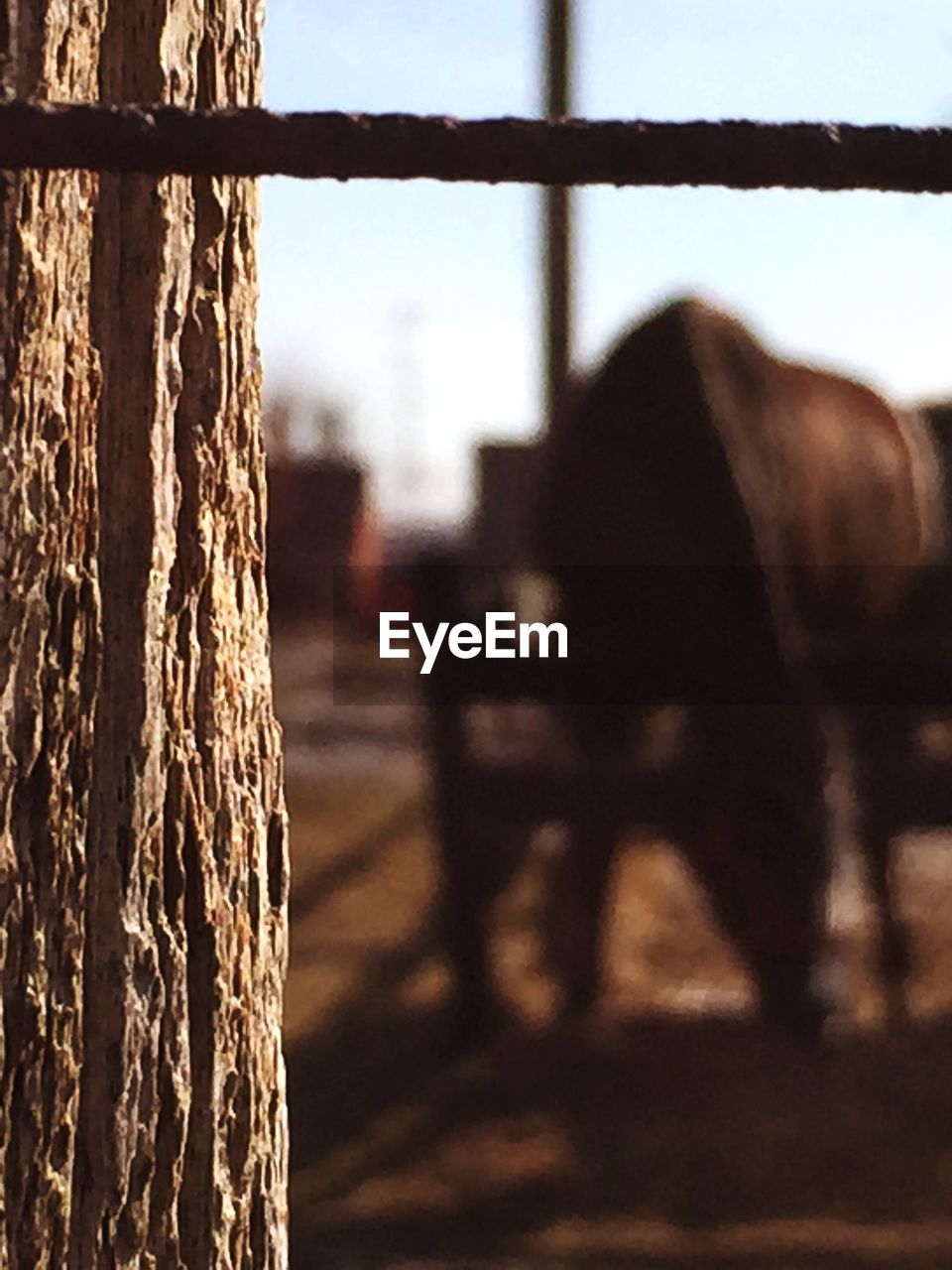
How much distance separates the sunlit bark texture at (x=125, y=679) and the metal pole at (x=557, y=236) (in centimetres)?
747

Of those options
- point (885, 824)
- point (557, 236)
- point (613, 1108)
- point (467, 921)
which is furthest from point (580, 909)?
point (557, 236)

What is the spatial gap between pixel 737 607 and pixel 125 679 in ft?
13.3

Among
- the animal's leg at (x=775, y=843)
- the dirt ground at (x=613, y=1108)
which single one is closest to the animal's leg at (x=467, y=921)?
the dirt ground at (x=613, y=1108)

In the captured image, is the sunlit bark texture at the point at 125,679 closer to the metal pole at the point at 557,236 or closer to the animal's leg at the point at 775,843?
the animal's leg at the point at 775,843

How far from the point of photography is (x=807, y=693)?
172 inches

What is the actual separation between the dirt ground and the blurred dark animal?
244 mm

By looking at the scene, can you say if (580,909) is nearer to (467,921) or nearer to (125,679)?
(467,921)

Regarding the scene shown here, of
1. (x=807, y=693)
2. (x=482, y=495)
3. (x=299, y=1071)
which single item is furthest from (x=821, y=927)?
(x=482, y=495)

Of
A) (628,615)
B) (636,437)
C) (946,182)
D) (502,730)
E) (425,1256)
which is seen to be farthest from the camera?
(502,730)

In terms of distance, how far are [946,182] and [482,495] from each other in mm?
12178

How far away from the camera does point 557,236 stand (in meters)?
8.31

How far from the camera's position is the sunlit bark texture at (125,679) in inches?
24.7

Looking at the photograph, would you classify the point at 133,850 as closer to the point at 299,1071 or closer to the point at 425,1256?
the point at 425,1256

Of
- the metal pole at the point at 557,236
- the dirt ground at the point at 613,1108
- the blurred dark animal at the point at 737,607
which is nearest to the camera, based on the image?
the dirt ground at the point at 613,1108
